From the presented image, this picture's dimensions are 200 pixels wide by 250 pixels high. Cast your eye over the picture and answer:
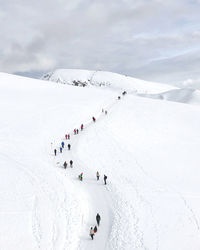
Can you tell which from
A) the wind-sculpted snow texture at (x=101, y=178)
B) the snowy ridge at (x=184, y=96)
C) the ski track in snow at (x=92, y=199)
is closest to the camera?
the ski track in snow at (x=92, y=199)

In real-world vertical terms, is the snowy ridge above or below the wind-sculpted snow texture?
above

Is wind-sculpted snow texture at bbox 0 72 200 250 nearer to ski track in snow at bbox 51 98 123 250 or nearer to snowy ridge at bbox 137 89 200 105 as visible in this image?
ski track in snow at bbox 51 98 123 250

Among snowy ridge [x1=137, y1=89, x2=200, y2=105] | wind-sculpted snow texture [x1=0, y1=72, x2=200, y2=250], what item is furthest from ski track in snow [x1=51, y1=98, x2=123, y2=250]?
snowy ridge [x1=137, y1=89, x2=200, y2=105]

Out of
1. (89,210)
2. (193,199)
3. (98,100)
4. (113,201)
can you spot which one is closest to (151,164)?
(193,199)

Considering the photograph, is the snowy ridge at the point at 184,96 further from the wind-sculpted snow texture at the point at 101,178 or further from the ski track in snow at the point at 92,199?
the ski track in snow at the point at 92,199

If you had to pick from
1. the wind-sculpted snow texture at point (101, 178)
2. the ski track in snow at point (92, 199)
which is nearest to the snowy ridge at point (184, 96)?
the wind-sculpted snow texture at point (101, 178)

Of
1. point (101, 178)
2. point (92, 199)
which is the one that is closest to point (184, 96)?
point (101, 178)

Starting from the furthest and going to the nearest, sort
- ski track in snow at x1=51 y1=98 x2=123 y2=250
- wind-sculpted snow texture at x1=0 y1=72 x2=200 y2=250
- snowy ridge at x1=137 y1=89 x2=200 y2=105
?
1. snowy ridge at x1=137 y1=89 x2=200 y2=105
2. wind-sculpted snow texture at x1=0 y1=72 x2=200 y2=250
3. ski track in snow at x1=51 y1=98 x2=123 y2=250

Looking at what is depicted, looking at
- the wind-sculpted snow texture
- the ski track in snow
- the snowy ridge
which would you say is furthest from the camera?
the snowy ridge
